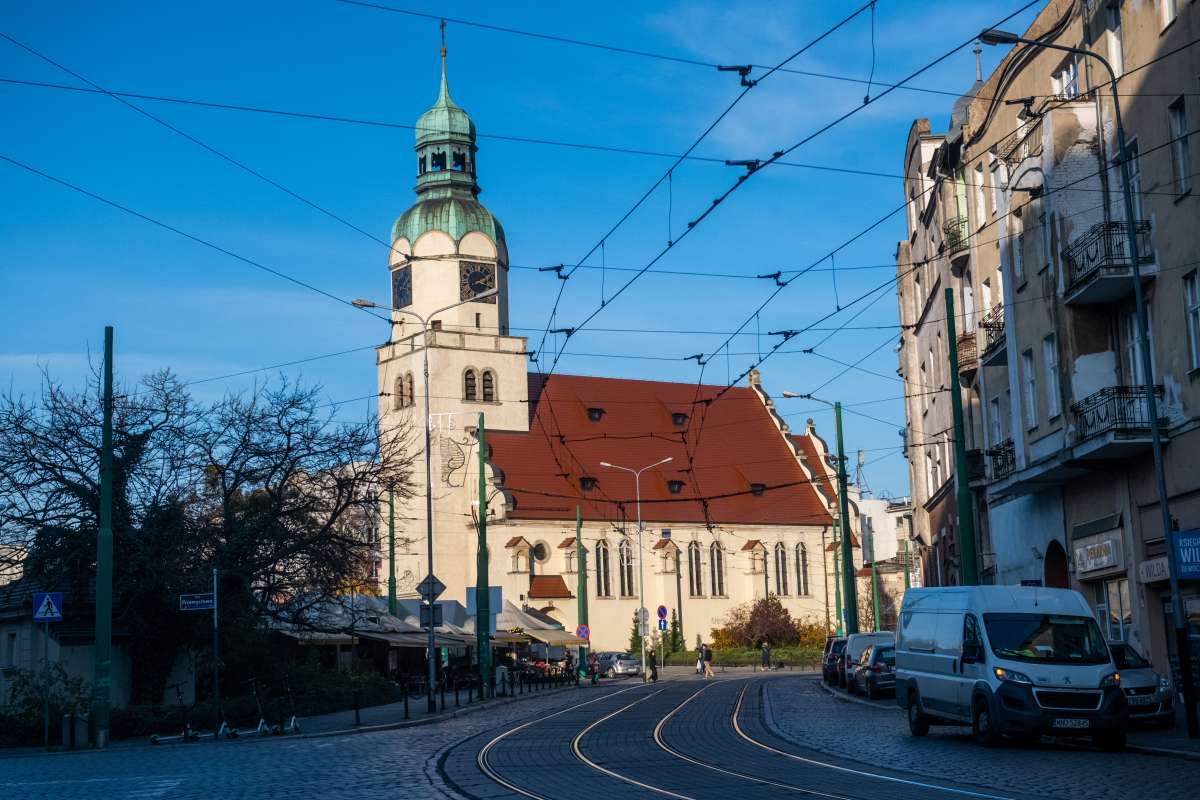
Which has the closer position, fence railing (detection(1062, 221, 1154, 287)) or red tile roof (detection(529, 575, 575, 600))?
fence railing (detection(1062, 221, 1154, 287))

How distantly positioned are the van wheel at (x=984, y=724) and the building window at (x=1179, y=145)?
8.88 m

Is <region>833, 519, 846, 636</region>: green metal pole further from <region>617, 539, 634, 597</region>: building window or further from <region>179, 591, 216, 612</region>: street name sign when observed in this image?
<region>179, 591, 216, 612</region>: street name sign

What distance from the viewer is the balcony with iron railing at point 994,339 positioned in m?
32.1

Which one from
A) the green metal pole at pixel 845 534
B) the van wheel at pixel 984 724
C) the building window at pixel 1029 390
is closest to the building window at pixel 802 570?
the green metal pole at pixel 845 534

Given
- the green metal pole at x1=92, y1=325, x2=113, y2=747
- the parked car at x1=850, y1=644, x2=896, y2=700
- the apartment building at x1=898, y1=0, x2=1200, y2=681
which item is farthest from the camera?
the parked car at x1=850, y1=644, x2=896, y2=700

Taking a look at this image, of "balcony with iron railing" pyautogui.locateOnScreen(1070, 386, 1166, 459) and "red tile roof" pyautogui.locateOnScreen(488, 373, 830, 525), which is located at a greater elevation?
"red tile roof" pyautogui.locateOnScreen(488, 373, 830, 525)

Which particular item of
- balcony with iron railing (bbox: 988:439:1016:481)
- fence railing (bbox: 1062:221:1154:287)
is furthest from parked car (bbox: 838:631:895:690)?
fence railing (bbox: 1062:221:1154:287)

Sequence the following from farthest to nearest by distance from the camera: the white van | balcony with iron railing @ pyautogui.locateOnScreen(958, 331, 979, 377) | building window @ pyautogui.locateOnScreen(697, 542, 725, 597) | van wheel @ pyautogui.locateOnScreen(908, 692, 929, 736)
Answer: building window @ pyautogui.locateOnScreen(697, 542, 725, 597) → balcony with iron railing @ pyautogui.locateOnScreen(958, 331, 979, 377) → van wheel @ pyautogui.locateOnScreen(908, 692, 929, 736) → the white van

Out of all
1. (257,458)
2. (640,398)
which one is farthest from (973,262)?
(640,398)

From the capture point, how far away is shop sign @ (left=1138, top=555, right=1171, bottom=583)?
77.7 ft

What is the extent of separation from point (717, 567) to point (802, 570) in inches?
239

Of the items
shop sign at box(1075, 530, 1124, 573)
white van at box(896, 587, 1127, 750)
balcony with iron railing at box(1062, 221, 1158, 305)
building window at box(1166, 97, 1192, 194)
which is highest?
building window at box(1166, 97, 1192, 194)

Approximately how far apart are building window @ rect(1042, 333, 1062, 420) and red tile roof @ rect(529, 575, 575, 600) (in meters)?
57.0

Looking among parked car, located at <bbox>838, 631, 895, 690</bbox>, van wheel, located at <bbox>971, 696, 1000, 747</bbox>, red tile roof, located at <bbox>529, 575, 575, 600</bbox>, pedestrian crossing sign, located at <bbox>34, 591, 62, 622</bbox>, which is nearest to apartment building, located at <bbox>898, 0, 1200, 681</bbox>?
parked car, located at <bbox>838, 631, 895, 690</bbox>
